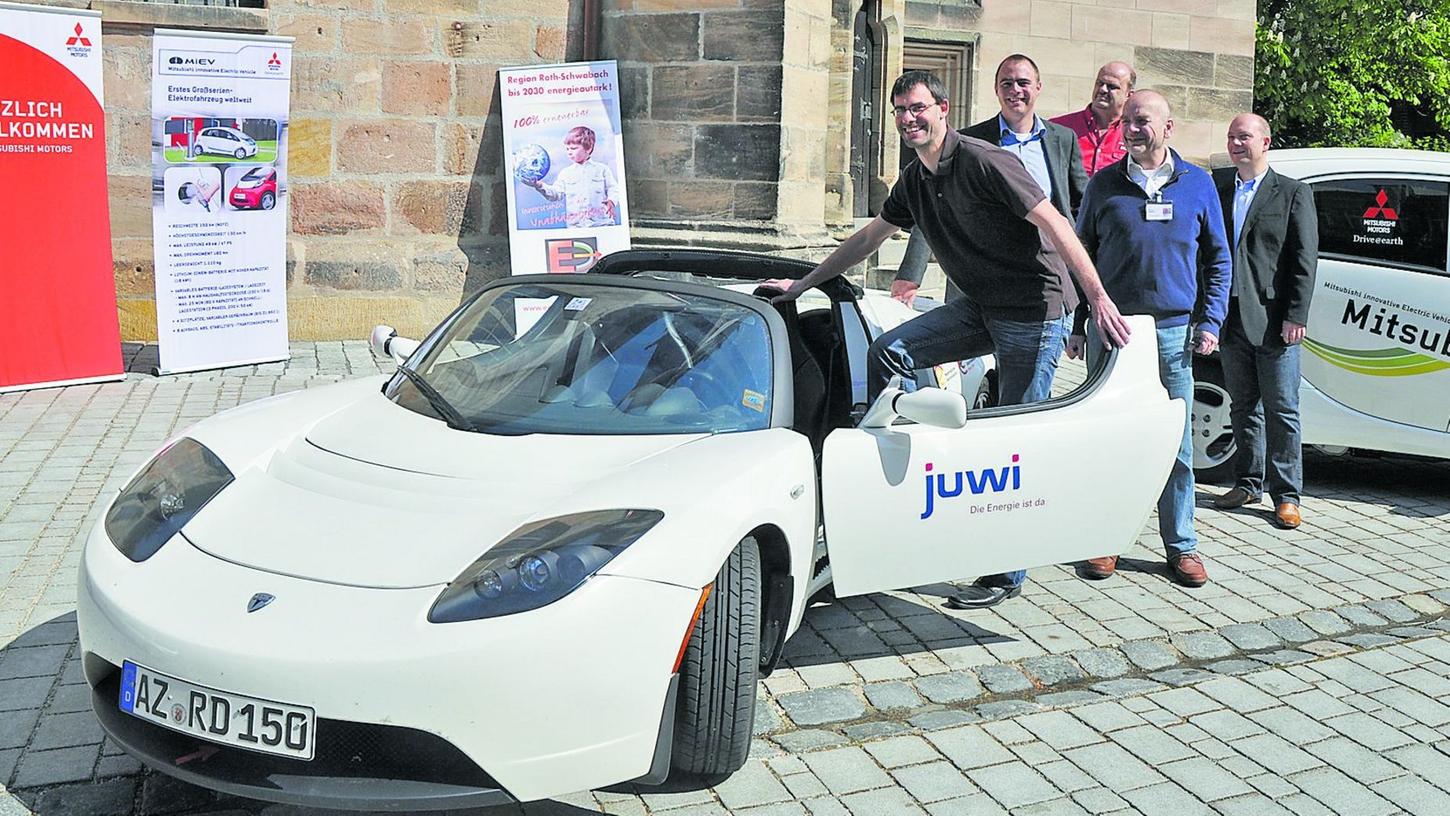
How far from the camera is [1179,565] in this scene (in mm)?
5898

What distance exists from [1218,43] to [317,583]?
1560 centimetres

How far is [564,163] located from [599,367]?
266 inches

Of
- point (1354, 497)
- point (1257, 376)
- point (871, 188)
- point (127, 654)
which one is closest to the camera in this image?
point (127, 654)

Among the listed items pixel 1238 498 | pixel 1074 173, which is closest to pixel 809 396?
pixel 1074 173

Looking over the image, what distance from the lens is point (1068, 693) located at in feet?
15.4

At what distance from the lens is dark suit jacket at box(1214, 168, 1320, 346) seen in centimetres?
669

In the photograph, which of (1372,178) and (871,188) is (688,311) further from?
(871,188)

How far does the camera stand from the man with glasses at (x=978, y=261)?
16.4 ft

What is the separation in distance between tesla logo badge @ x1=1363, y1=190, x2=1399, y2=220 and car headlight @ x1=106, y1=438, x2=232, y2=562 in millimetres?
5661

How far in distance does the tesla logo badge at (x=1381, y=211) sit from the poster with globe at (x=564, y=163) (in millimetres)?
5324

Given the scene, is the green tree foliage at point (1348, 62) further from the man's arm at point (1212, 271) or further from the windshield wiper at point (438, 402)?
the windshield wiper at point (438, 402)

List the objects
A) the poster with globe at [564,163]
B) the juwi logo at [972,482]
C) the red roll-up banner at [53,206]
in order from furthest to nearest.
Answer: the poster with globe at [564,163]
the red roll-up banner at [53,206]
the juwi logo at [972,482]

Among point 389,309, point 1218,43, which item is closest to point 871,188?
point 1218,43

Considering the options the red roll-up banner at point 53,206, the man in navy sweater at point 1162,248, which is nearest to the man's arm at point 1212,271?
the man in navy sweater at point 1162,248
